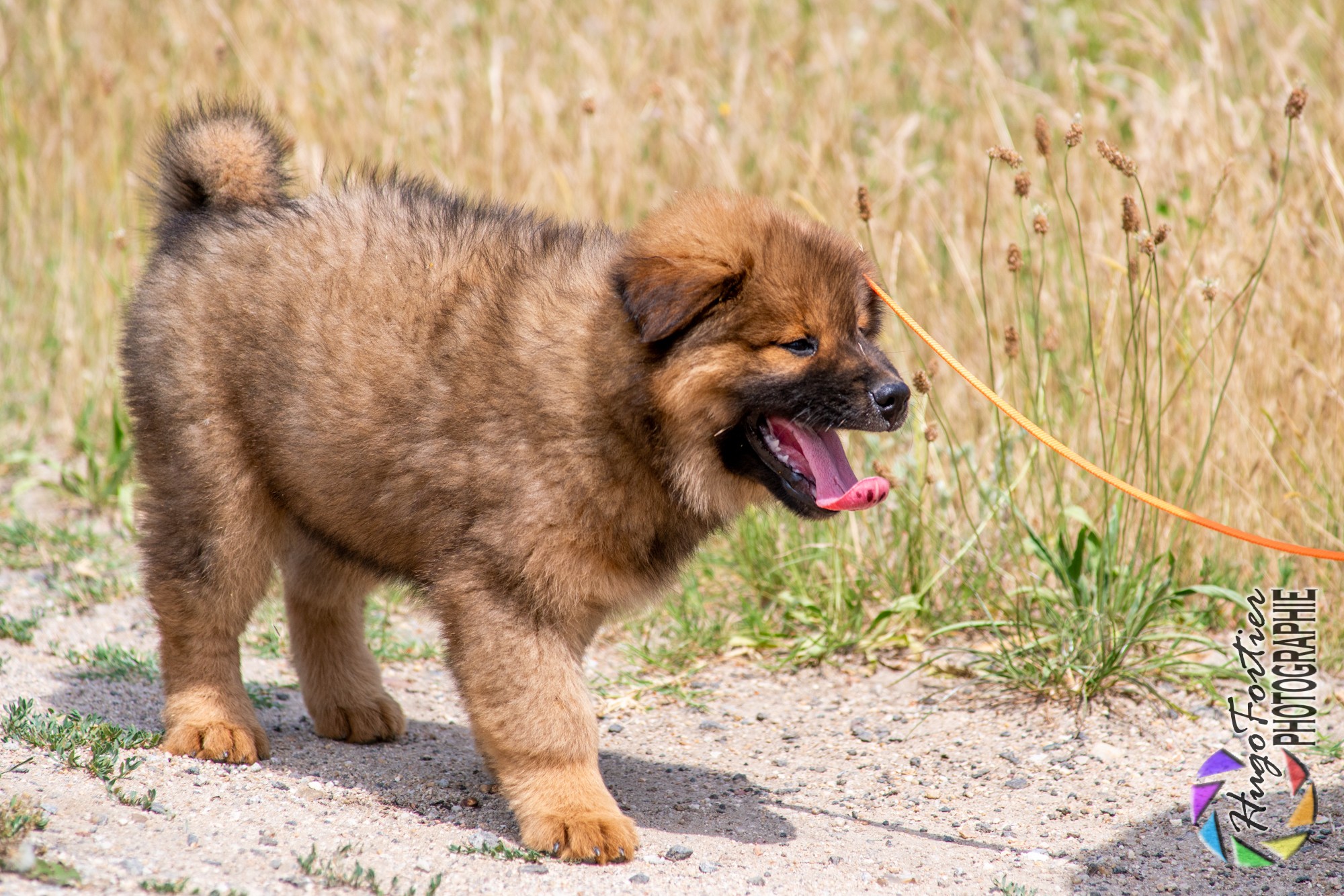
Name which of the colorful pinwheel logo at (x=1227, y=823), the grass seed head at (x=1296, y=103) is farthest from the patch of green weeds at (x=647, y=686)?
the grass seed head at (x=1296, y=103)

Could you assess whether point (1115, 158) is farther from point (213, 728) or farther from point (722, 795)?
point (213, 728)

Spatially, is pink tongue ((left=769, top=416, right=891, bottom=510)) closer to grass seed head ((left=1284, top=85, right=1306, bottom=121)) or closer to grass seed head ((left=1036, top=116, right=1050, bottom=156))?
grass seed head ((left=1036, top=116, right=1050, bottom=156))

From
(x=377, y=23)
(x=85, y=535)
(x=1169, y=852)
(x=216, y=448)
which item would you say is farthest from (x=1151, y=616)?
(x=377, y=23)

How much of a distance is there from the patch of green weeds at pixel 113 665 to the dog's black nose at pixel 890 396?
2954 millimetres

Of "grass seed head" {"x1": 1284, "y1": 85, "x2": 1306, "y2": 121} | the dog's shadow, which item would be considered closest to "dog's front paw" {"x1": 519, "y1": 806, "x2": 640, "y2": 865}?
the dog's shadow

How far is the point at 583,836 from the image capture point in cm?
340

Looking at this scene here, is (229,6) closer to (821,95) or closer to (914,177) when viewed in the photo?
(821,95)

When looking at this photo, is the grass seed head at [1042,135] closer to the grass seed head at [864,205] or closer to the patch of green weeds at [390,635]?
the grass seed head at [864,205]

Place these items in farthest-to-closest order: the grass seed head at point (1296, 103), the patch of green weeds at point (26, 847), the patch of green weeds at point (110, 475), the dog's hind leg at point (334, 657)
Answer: the patch of green weeds at point (110, 475) → the dog's hind leg at point (334, 657) → the grass seed head at point (1296, 103) → the patch of green weeds at point (26, 847)

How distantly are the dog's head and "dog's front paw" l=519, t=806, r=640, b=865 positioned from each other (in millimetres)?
876

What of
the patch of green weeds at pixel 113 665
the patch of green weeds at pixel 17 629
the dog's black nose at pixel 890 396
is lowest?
the patch of green weeds at pixel 113 665

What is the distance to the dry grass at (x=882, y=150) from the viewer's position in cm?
541

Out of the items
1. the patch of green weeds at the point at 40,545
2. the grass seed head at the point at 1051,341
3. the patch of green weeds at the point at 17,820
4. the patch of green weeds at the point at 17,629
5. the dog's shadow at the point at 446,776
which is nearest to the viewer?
the patch of green weeds at the point at 17,820

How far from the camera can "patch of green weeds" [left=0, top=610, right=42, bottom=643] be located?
4936 mm
